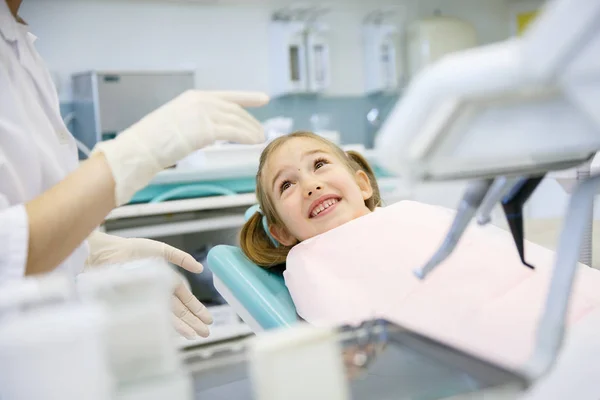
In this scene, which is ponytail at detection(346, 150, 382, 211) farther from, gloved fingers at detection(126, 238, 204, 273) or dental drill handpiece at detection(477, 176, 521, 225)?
dental drill handpiece at detection(477, 176, 521, 225)

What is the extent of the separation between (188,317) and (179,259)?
0.18 metres

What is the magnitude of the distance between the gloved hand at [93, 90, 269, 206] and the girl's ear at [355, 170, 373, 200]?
0.81 m

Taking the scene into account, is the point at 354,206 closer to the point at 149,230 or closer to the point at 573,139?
the point at 573,139

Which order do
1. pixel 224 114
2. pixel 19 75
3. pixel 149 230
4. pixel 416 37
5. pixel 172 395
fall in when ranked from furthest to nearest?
pixel 416 37
pixel 149 230
pixel 19 75
pixel 224 114
pixel 172 395

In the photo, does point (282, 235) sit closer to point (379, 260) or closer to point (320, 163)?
point (320, 163)

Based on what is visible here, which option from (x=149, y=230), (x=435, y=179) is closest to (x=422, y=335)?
(x=435, y=179)

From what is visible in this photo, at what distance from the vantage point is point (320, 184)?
1.53m

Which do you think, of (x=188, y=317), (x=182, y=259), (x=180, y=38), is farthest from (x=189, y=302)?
(x=180, y=38)

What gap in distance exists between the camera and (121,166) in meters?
0.90

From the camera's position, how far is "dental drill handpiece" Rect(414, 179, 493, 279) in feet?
2.77

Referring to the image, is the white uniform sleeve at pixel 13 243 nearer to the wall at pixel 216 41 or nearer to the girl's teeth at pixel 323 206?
the girl's teeth at pixel 323 206

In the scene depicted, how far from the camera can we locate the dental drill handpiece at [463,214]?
846mm

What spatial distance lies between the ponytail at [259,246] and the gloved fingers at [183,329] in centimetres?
25

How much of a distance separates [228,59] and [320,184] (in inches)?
94.6
